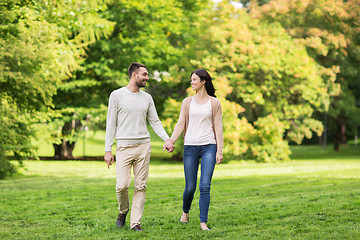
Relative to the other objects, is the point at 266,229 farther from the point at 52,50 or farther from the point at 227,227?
the point at 52,50

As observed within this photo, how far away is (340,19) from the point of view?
98.2 feet

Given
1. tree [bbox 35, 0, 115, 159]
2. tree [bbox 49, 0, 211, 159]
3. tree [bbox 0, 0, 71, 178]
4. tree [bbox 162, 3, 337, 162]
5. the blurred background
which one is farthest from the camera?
tree [bbox 162, 3, 337, 162]

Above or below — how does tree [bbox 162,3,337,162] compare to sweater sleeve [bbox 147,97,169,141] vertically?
above

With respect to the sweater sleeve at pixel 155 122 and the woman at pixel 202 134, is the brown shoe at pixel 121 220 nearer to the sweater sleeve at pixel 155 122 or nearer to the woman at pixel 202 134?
the woman at pixel 202 134

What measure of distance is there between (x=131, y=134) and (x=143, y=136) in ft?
0.51

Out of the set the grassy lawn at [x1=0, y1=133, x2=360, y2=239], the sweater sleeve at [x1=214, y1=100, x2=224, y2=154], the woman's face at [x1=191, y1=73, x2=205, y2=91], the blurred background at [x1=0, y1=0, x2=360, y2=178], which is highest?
the blurred background at [x1=0, y1=0, x2=360, y2=178]

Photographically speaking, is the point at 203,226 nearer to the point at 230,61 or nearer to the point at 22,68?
the point at 22,68

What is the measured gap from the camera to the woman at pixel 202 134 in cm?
652

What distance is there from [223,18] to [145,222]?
22034mm

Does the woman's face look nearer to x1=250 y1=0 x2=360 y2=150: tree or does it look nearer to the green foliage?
the green foliage

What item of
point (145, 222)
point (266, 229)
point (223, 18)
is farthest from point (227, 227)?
point (223, 18)

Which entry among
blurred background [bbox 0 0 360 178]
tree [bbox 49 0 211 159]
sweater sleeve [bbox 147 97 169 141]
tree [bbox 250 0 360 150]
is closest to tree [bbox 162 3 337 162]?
blurred background [bbox 0 0 360 178]

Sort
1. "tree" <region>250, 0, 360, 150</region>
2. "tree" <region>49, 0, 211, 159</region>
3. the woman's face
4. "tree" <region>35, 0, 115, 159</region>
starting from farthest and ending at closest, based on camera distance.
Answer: "tree" <region>250, 0, 360, 150</region> < "tree" <region>49, 0, 211, 159</region> < "tree" <region>35, 0, 115, 159</region> < the woman's face

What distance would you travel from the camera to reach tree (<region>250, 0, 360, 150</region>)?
29.1 m
